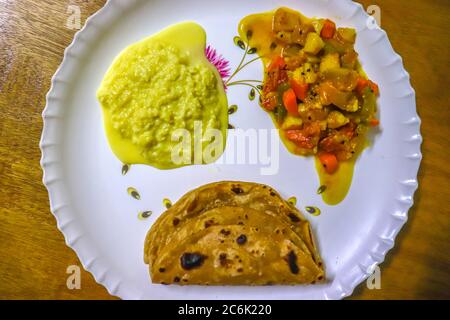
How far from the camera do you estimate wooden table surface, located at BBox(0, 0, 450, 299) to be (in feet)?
7.82

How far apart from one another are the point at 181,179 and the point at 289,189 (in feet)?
2.24

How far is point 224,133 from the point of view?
8.18 feet

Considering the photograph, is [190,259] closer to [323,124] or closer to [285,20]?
[323,124]

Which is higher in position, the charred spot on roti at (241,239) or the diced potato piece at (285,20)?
the diced potato piece at (285,20)

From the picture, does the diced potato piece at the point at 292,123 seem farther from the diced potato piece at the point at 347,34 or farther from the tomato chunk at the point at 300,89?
Result: the diced potato piece at the point at 347,34

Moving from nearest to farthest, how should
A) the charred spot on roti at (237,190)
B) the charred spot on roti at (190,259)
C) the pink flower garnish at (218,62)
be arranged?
the charred spot on roti at (190,259), the charred spot on roti at (237,190), the pink flower garnish at (218,62)

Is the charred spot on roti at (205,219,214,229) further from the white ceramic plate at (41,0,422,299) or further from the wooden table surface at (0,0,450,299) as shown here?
the wooden table surface at (0,0,450,299)

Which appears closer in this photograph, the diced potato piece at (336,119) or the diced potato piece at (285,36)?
the diced potato piece at (336,119)

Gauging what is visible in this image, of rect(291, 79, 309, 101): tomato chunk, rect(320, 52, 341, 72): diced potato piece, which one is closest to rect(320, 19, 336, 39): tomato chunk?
rect(320, 52, 341, 72): diced potato piece

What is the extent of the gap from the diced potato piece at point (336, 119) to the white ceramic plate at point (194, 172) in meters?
0.30

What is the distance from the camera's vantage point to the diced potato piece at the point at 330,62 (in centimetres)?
233

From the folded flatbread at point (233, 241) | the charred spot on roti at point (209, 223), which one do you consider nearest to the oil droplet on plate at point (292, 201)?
the folded flatbread at point (233, 241)

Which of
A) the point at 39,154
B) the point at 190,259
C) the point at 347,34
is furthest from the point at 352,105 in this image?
the point at 39,154
